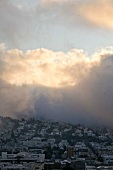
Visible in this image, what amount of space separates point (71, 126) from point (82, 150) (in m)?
51.7

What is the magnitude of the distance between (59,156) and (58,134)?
4107cm

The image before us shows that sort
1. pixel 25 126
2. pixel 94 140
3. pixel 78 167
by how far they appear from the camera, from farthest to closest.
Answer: pixel 25 126, pixel 94 140, pixel 78 167

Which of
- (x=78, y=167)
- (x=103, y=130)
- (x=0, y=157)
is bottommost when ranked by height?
(x=78, y=167)

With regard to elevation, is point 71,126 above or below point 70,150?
above

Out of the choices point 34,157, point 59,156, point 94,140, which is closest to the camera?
point 34,157

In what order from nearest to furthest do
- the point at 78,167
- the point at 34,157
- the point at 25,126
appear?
the point at 78,167 < the point at 34,157 < the point at 25,126

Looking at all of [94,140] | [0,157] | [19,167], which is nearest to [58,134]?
[94,140]

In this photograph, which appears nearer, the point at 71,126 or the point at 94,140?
the point at 94,140

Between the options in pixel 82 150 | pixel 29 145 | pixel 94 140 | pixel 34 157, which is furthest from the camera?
pixel 94 140

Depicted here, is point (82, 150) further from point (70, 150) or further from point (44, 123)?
point (44, 123)

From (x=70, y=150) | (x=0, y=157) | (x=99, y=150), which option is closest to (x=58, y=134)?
(x=99, y=150)

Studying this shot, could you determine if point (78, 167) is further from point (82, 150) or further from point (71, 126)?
point (71, 126)

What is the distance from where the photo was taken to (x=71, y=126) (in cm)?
13962

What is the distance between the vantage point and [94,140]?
377 ft
